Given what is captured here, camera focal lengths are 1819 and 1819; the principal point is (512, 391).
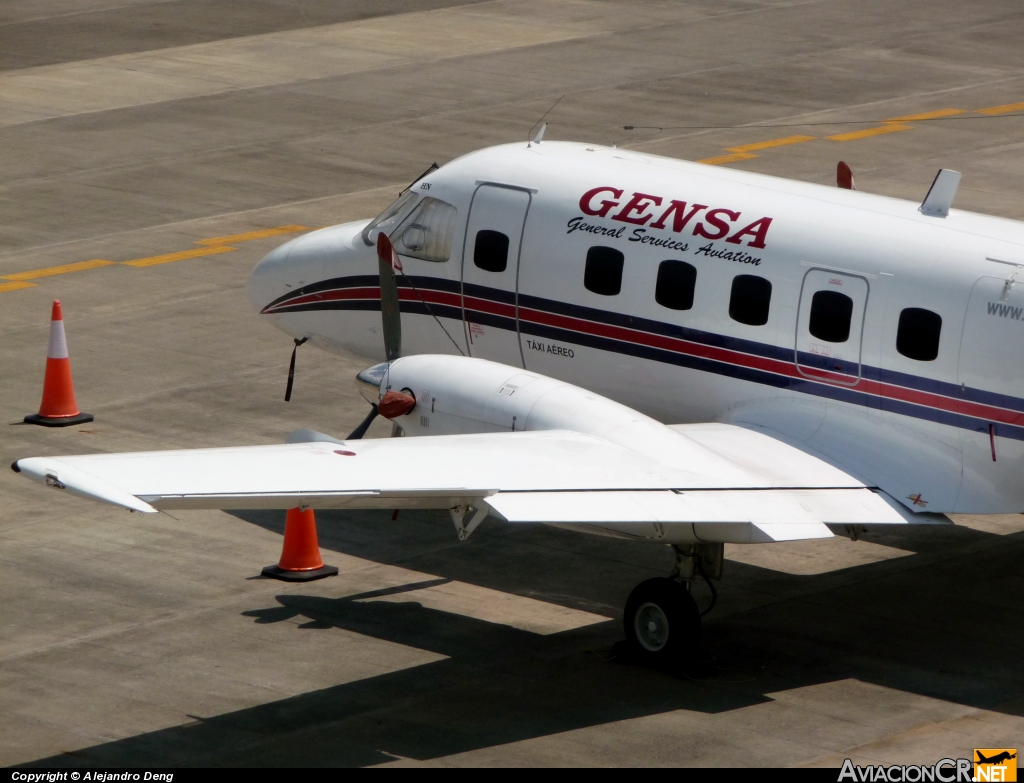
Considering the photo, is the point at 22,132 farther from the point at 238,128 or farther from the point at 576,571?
the point at 576,571

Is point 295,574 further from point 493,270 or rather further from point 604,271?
point 604,271

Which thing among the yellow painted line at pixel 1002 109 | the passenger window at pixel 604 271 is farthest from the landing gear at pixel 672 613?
the yellow painted line at pixel 1002 109

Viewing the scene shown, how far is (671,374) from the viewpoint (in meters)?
14.7

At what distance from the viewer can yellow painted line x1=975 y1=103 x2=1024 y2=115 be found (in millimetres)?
32881

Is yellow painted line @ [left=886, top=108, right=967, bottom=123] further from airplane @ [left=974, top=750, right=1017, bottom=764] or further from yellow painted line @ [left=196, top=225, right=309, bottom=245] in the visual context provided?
airplane @ [left=974, top=750, right=1017, bottom=764]

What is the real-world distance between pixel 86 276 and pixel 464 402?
11399 mm

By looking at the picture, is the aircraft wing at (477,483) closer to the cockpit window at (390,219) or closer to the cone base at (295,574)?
the cone base at (295,574)

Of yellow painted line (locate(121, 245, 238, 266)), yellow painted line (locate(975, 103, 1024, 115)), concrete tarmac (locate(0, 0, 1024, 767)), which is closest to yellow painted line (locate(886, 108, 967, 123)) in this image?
concrete tarmac (locate(0, 0, 1024, 767))

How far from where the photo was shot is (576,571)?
15367mm

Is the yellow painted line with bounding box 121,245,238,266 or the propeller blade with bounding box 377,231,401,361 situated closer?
the propeller blade with bounding box 377,231,401,361

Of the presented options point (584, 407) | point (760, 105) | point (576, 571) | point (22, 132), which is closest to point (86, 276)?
point (22, 132)

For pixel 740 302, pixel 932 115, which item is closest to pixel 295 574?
pixel 740 302

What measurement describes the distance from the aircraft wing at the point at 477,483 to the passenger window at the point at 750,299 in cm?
153

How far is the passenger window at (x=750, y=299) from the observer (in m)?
14.0
